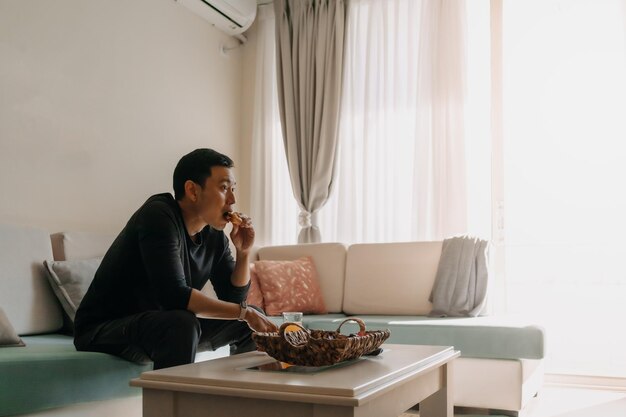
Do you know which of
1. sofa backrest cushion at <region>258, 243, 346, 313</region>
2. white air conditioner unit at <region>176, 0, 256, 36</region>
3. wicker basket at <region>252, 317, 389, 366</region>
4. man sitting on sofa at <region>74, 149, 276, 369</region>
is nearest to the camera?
wicker basket at <region>252, 317, 389, 366</region>

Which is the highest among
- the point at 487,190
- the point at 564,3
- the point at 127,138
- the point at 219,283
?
the point at 564,3

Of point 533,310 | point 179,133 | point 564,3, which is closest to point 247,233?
point 179,133

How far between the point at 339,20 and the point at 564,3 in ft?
4.90

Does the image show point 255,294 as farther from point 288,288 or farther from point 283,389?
point 283,389

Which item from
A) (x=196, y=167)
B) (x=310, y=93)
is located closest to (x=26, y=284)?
(x=196, y=167)

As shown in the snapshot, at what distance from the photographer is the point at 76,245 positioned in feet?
10.5

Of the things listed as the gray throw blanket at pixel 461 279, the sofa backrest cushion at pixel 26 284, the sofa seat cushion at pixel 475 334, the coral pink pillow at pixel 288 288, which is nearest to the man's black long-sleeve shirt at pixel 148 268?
the sofa backrest cushion at pixel 26 284

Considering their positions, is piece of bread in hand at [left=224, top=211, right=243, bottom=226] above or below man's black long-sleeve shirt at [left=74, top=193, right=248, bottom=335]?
above

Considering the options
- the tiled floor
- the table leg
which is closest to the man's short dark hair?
the table leg

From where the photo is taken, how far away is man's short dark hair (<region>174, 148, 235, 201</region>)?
2.33 metres

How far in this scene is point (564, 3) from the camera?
4.36 m

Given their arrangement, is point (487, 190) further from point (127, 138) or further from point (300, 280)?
point (127, 138)

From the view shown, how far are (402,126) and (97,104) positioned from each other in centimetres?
200

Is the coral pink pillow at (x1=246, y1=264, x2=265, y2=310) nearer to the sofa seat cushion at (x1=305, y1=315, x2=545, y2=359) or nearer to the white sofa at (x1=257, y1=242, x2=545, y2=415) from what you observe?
the white sofa at (x1=257, y1=242, x2=545, y2=415)
